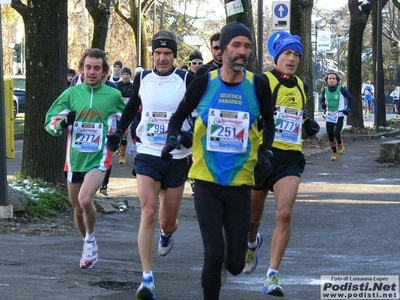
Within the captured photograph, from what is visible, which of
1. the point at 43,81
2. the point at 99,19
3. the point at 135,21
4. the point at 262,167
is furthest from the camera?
Result: the point at 135,21

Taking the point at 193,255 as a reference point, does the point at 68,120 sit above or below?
above

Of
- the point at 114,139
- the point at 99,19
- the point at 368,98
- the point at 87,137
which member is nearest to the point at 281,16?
the point at 99,19

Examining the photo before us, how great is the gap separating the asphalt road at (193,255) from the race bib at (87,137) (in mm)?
1070

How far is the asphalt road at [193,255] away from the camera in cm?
791

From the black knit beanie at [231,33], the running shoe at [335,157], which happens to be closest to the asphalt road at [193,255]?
the black knit beanie at [231,33]

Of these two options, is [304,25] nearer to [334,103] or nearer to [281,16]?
[334,103]

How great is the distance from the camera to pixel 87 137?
922 centimetres

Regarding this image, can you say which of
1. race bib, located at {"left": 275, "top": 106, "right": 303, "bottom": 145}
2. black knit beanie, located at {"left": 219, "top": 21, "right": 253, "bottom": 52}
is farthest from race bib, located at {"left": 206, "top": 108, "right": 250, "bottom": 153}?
race bib, located at {"left": 275, "top": 106, "right": 303, "bottom": 145}

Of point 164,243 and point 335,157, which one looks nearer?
point 164,243

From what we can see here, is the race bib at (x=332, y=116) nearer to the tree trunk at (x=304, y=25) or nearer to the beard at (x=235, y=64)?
the tree trunk at (x=304, y=25)

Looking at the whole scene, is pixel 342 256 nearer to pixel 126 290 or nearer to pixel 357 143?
pixel 126 290

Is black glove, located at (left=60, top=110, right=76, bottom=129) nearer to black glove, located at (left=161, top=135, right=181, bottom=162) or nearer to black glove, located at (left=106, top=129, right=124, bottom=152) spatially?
black glove, located at (left=106, top=129, right=124, bottom=152)

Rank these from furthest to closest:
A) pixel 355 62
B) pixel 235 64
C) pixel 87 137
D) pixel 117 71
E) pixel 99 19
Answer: pixel 355 62 → pixel 99 19 → pixel 117 71 → pixel 87 137 → pixel 235 64

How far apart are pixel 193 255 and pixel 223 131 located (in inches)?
133
